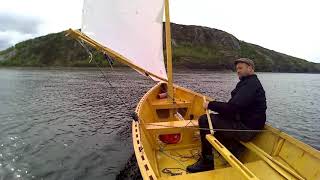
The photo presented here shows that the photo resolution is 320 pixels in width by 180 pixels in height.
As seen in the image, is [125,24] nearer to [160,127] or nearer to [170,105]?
[160,127]

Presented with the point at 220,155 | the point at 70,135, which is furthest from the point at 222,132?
the point at 70,135

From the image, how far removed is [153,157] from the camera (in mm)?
9000

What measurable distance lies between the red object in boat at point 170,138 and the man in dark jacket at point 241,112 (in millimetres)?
1820

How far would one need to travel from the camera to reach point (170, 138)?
391 inches

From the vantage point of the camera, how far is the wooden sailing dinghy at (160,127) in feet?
23.4

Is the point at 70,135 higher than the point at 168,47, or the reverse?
the point at 168,47

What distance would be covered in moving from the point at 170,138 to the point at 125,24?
4794 mm

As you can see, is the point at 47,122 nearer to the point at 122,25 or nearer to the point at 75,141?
the point at 75,141

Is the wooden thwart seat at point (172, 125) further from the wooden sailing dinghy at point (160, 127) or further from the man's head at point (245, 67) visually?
the man's head at point (245, 67)

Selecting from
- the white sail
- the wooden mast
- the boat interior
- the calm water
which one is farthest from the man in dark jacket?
the calm water

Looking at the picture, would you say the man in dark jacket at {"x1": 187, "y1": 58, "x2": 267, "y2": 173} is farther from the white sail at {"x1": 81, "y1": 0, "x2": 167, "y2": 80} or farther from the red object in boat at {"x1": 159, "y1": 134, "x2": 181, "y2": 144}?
the white sail at {"x1": 81, "y1": 0, "x2": 167, "y2": 80}

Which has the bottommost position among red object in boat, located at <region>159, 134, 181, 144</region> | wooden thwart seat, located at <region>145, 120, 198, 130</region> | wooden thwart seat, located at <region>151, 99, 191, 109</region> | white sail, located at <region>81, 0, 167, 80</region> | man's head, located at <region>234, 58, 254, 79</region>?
red object in boat, located at <region>159, 134, 181, 144</region>

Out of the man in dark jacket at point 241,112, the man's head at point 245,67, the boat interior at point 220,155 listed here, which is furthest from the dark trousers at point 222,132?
the man's head at point 245,67

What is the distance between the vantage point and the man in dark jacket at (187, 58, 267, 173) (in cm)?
771
